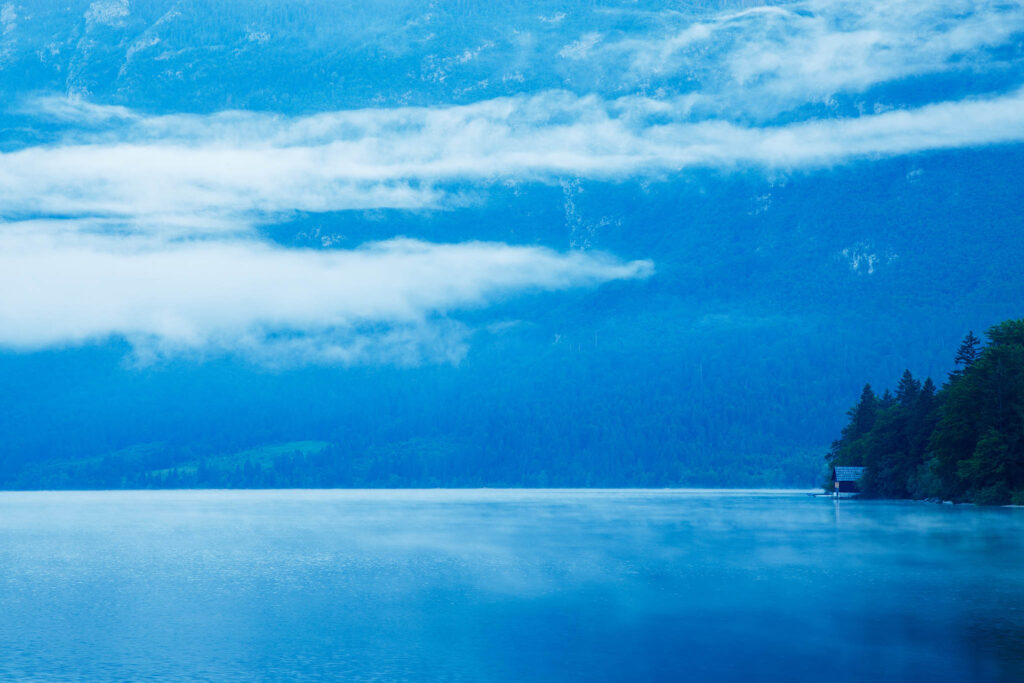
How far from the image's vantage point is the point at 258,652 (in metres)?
37.4

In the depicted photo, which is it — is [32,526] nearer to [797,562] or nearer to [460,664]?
[797,562]

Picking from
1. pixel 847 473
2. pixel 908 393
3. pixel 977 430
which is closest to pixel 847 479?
pixel 847 473

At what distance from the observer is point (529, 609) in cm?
4631

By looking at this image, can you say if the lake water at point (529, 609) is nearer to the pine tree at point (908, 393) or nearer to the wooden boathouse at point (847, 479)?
the pine tree at point (908, 393)

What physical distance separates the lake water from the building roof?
9182 centimetres

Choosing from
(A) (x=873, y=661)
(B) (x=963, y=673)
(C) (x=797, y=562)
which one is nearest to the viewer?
(B) (x=963, y=673)

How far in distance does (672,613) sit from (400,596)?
39.0ft

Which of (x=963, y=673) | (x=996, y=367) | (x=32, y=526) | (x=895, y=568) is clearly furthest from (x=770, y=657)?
(x=32, y=526)

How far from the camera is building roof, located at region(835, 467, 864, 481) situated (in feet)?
589

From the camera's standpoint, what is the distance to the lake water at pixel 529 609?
34594 millimetres

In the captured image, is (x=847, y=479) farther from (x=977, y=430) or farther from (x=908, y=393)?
A: (x=977, y=430)

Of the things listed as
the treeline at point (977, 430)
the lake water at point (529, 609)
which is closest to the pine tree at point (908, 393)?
the treeline at point (977, 430)

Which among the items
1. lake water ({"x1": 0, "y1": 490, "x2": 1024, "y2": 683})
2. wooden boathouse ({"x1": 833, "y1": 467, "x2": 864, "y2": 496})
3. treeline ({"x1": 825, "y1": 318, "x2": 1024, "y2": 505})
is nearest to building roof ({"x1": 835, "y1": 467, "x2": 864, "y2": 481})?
wooden boathouse ({"x1": 833, "y1": 467, "x2": 864, "y2": 496})

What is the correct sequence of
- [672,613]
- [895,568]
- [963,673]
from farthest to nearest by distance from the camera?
1. [895,568]
2. [672,613]
3. [963,673]
